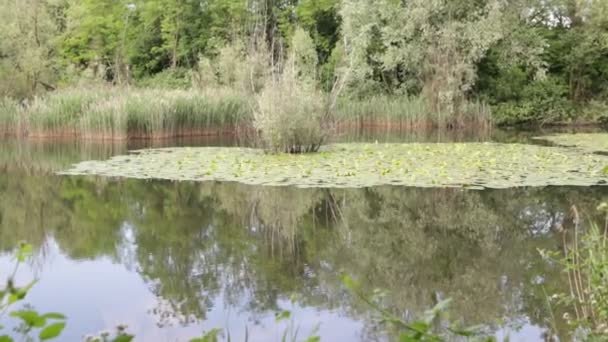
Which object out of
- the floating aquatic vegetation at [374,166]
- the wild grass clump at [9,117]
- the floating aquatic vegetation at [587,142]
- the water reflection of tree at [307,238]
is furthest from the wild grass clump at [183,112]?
the floating aquatic vegetation at [587,142]

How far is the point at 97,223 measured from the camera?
21.9 ft

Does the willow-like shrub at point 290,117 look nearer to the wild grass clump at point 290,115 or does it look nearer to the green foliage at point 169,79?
the wild grass clump at point 290,115

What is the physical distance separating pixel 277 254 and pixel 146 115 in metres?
11.0

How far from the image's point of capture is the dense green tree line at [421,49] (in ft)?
63.9

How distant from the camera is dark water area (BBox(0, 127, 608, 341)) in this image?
3.84 metres

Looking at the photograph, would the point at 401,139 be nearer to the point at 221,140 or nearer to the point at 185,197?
the point at 221,140

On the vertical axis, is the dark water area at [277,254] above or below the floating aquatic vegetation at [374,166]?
below

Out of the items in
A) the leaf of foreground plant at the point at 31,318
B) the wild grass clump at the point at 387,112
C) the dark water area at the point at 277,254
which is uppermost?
the wild grass clump at the point at 387,112

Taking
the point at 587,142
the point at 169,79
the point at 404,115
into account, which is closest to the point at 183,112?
the point at 404,115

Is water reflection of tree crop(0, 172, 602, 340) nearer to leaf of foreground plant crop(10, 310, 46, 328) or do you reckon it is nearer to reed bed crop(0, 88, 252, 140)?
leaf of foreground plant crop(10, 310, 46, 328)

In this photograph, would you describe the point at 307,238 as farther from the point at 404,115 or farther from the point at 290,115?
the point at 404,115

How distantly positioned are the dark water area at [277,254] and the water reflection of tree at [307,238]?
16 mm

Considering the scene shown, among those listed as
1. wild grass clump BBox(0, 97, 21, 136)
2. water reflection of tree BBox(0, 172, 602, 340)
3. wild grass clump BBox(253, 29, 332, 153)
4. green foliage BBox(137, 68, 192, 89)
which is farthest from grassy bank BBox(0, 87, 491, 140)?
green foliage BBox(137, 68, 192, 89)

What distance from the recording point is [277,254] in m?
5.26
